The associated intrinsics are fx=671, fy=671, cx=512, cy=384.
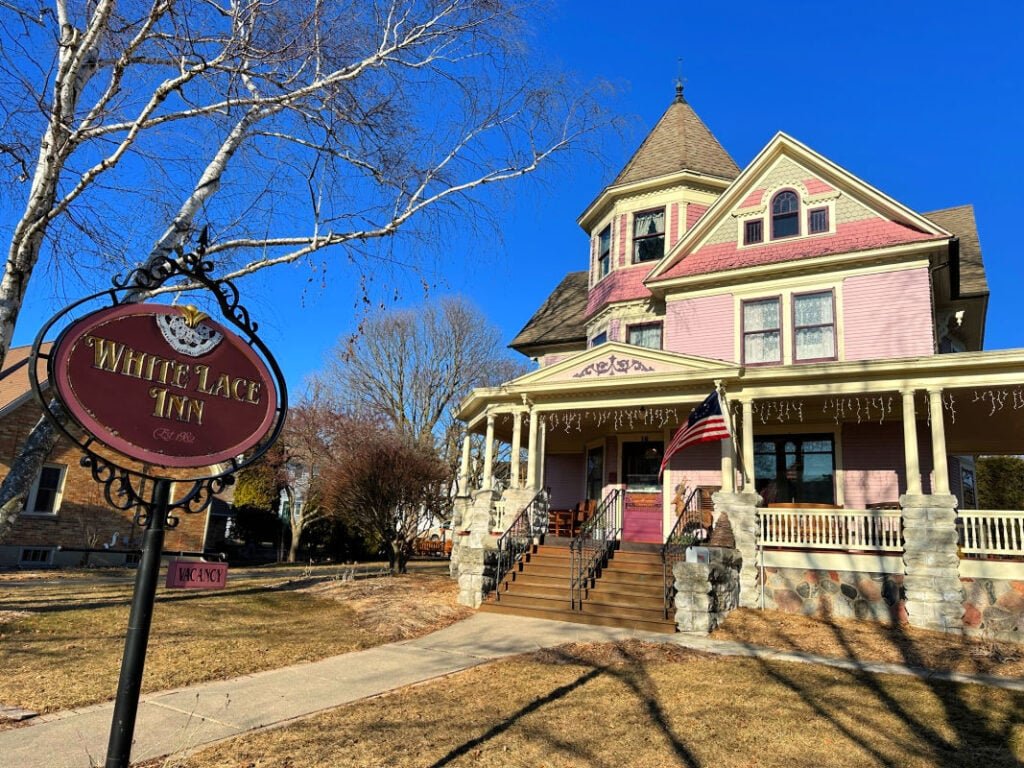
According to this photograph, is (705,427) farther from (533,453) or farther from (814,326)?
(814,326)

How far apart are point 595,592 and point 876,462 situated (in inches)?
268

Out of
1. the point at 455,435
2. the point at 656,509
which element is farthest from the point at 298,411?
the point at 656,509

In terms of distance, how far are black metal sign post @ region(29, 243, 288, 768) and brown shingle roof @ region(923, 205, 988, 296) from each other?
52.7ft

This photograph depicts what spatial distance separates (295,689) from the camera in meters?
6.25

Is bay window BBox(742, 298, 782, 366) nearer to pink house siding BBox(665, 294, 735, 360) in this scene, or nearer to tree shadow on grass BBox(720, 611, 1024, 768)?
pink house siding BBox(665, 294, 735, 360)

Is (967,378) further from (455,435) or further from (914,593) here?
(455,435)

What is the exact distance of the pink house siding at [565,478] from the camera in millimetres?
18062

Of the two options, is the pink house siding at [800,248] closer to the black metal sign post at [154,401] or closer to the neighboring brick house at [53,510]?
the black metal sign post at [154,401]

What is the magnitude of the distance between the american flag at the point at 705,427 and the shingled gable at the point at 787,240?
4.95 meters

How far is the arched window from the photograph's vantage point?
15023mm

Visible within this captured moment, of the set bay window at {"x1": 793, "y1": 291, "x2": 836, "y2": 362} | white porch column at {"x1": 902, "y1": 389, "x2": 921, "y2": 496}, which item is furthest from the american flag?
bay window at {"x1": 793, "y1": 291, "x2": 836, "y2": 362}

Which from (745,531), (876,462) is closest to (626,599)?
(745,531)

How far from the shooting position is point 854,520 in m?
11.6

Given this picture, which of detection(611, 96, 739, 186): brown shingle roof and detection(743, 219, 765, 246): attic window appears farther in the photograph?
detection(611, 96, 739, 186): brown shingle roof
